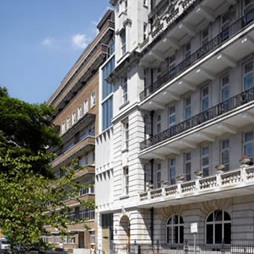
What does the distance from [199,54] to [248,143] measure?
676cm

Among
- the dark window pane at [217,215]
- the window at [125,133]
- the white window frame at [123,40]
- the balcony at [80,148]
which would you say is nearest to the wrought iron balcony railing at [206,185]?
the dark window pane at [217,215]

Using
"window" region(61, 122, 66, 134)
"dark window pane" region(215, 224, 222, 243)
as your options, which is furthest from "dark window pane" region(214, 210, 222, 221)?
"window" region(61, 122, 66, 134)

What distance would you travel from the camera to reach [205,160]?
1198 inches

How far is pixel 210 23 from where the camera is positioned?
30.5m

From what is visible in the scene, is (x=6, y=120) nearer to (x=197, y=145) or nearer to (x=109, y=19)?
(x=197, y=145)

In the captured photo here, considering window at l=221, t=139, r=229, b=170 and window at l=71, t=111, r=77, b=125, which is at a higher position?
window at l=71, t=111, r=77, b=125

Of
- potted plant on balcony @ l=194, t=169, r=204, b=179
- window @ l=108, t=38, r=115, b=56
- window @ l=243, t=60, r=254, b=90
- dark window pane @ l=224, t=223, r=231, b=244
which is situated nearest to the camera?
window @ l=243, t=60, r=254, b=90

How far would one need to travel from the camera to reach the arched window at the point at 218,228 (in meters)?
28.2

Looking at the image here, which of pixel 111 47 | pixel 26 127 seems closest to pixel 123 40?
pixel 111 47

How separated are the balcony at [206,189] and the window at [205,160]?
137 centimetres

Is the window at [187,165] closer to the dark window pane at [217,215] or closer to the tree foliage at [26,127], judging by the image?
the dark window pane at [217,215]

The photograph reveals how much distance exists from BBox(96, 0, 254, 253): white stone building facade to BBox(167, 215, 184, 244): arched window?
0.24 feet

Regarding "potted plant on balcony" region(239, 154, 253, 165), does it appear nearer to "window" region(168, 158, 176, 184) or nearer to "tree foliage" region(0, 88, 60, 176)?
"window" region(168, 158, 176, 184)

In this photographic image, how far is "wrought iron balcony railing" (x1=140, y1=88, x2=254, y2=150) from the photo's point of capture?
84.4ft
